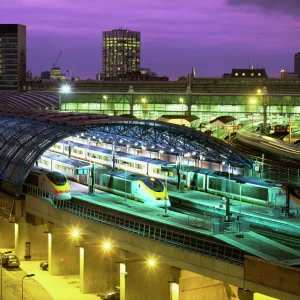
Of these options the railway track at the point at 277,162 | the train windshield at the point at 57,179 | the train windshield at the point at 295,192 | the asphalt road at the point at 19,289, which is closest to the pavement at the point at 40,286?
the asphalt road at the point at 19,289

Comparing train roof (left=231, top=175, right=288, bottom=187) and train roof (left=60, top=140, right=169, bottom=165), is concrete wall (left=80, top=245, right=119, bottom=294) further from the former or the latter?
train roof (left=60, top=140, right=169, bottom=165)

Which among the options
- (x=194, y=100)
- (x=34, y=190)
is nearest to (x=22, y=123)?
(x=34, y=190)

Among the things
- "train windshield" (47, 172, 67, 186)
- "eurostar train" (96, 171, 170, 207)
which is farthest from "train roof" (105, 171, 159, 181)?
"train windshield" (47, 172, 67, 186)

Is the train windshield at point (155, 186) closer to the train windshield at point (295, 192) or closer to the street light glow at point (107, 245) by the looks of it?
the street light glow at point (107, 245)

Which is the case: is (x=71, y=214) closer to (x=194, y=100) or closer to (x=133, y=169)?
(x=133, y=169)

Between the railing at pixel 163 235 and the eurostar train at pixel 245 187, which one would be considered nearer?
the railing at pixel 163 235

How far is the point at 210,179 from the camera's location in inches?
2345

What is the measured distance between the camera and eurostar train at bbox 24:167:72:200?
53.4 meters

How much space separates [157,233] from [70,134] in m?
20.3

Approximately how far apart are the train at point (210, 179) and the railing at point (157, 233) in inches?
387

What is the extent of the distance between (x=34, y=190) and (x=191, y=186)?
14228 mm

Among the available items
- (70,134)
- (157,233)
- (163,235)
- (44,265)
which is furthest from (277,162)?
(163,235)

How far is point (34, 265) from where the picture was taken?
182ft

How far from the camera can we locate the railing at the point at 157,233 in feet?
114
